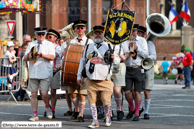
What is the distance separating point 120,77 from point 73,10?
124 ft

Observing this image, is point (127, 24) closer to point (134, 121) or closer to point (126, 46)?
point (126, 46)

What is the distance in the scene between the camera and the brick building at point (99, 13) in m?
44.1

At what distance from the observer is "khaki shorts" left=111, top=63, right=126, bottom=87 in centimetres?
952

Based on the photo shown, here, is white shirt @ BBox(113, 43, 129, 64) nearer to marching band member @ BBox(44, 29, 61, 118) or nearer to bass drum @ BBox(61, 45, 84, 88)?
bass drum @ BBox(61, 45, 84, 88)

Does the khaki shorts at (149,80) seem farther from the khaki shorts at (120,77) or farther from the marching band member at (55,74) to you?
the marching band member at (55,74)

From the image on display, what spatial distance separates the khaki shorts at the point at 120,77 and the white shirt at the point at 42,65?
140cm

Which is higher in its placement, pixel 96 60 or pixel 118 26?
pixel 118 26

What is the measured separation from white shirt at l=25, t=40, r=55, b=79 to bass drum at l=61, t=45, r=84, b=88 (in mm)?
407

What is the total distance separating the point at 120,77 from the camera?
9562 mm

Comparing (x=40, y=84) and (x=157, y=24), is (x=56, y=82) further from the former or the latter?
(x=157, y=24)

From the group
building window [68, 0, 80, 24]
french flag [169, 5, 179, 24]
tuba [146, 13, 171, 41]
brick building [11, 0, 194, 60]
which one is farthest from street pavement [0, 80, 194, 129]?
building window [68, 0, 80, 24]

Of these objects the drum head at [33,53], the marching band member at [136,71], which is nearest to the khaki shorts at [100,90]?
the marching band member at [136,71]

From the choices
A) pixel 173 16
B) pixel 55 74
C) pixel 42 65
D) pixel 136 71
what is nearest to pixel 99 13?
pixel 173 16

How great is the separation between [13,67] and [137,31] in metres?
5.27
